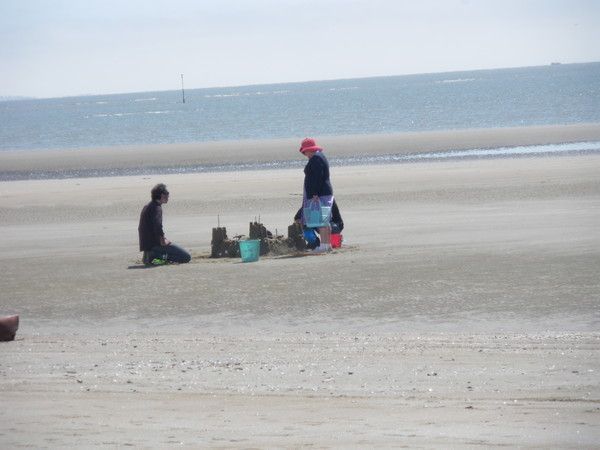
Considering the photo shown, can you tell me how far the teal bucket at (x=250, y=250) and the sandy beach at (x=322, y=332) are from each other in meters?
0.13

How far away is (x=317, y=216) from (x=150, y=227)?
2.18 m

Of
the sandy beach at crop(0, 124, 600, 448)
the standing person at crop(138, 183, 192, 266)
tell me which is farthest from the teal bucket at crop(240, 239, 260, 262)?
the standing person at crop(138, 183, 192, 266)

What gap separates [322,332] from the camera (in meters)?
10.2

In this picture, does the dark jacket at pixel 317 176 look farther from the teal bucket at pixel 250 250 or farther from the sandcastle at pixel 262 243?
the teal bucket at pixel 250 250

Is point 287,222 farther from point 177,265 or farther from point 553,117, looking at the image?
point 553,117

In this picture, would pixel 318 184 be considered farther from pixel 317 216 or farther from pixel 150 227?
pixel 150 227

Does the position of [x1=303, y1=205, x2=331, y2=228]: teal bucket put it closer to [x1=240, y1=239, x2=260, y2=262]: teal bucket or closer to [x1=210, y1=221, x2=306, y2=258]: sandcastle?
[x1=210, y1=221, x2=306, y2=258]: sandcastle

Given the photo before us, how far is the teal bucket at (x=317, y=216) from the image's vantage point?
15148 millimetres

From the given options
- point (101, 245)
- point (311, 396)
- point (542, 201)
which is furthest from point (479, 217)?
point (311, 396)

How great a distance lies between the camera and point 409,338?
9641 millimetres

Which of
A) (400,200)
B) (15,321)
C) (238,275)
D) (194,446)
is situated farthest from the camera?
(400,200)

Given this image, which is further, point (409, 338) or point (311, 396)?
point (409, 338)

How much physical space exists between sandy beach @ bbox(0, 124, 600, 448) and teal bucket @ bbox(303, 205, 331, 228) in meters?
0.57

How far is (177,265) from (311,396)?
299 inches
